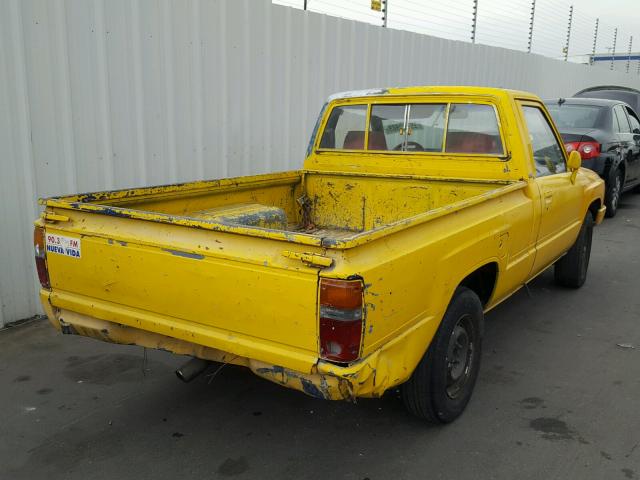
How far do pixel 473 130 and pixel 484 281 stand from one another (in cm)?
116

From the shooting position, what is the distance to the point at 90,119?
4.81 m

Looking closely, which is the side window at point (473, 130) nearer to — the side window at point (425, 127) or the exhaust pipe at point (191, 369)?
the side window at point (425, 127)

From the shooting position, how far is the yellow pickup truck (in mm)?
2303

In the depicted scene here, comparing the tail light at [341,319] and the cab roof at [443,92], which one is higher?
the cab roof at [443,92]

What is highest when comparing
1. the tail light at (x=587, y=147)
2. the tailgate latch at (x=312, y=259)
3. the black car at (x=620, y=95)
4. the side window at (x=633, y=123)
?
the black car at (x=620, y=95)

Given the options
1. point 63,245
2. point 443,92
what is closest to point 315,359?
point 63,245

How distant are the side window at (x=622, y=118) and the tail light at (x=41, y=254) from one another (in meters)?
8.44

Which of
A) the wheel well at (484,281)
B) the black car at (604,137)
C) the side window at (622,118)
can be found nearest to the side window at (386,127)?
the wheel well at (484,281)

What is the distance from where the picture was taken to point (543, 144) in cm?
442

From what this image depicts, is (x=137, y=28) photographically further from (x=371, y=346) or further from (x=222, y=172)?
(x=371, y=346)

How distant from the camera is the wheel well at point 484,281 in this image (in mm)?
3411

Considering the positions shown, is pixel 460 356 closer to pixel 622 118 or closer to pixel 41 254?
pixel 41 254

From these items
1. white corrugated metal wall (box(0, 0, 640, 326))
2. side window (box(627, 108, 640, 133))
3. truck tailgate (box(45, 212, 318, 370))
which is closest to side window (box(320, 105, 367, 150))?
white corrugated metal wall (box(0, 0, 640, 326))

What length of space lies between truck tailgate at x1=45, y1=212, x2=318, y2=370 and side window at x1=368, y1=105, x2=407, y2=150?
2.27 m
